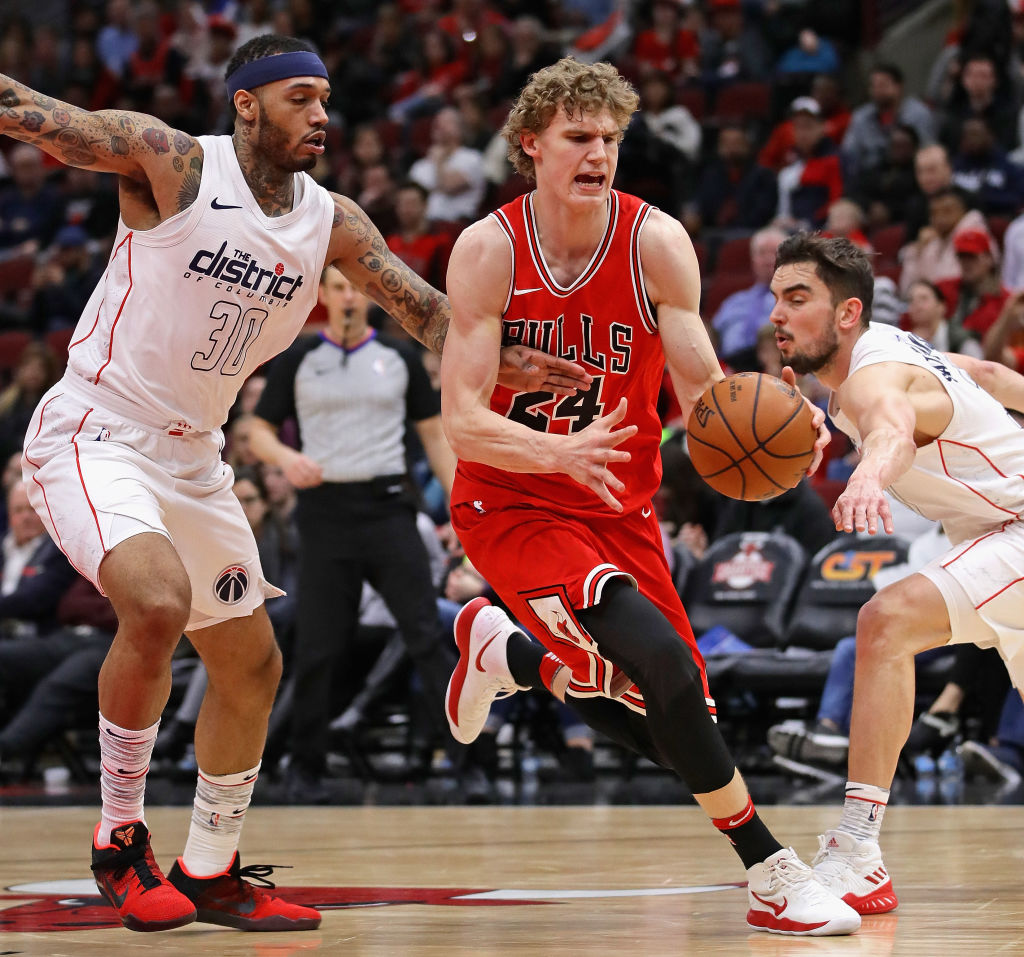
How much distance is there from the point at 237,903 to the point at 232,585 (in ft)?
2.89

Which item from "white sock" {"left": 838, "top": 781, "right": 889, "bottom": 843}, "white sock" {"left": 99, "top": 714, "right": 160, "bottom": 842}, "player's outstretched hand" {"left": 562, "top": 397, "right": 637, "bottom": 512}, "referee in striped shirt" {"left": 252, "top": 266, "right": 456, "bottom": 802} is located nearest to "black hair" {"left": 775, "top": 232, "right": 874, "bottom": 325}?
"player's outstretched hand" {"left": 562, "top": 397, "right": 637, "bottom": 512}

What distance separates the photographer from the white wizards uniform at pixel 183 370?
4152 millimetres

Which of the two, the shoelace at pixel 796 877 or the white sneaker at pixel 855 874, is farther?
the white sneaker at pixel 855 874

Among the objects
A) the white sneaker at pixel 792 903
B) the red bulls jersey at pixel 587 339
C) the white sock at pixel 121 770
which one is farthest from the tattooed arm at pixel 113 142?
the white sneaker at pixel 792 903

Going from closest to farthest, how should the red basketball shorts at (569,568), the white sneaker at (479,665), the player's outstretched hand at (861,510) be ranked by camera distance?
the player's outstretched hand at (861,510) < the red basketball shorts at (569,568) < the white sneaker at (479,665)

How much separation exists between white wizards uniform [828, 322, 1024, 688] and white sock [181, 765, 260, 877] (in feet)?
6.73

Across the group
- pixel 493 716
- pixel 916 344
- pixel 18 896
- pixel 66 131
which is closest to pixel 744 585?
pixel 493 716

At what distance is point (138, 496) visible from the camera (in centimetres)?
A: 401

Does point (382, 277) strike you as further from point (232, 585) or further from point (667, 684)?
point (667, 684)

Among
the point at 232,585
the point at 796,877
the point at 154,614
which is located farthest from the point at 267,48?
the point at 796,877

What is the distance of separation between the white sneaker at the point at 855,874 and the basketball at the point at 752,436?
0.97 metres

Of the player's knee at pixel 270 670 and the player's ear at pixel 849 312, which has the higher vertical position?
the player's ear at pixel 849 312

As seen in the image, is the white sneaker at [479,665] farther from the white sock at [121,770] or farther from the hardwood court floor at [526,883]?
the white sock at [121,770]

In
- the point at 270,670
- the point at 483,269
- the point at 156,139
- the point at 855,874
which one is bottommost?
the point at 855,874
